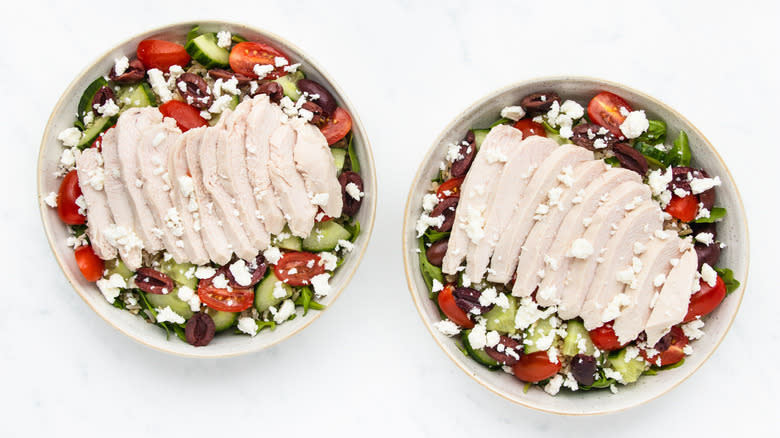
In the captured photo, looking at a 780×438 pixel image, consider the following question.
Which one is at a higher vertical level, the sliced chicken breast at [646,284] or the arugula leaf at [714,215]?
the arugula leaf at [714,215]

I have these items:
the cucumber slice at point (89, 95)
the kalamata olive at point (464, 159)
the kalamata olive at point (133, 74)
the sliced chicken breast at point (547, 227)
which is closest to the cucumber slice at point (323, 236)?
the kalamata olive at point (464, 159)

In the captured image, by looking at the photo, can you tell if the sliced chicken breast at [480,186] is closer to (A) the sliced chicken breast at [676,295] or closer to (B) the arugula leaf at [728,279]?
(A) the sliced chicken breast at [676,295]

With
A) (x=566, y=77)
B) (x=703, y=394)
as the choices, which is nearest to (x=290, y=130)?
(x=566, y=77)

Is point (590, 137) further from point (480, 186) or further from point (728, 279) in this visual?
point (728, 279)

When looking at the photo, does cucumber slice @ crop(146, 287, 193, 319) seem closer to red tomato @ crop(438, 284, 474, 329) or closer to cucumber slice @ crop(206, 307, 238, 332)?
cucumber slice @ crop(206, 307, 238, 332)

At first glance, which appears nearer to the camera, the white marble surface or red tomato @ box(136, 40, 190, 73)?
red tomato @ box(136, 40, 190, 73)

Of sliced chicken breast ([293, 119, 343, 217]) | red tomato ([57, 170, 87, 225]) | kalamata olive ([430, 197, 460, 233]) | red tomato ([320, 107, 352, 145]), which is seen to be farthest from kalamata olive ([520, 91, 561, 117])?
red tomato ([57, 170, 87, 225])

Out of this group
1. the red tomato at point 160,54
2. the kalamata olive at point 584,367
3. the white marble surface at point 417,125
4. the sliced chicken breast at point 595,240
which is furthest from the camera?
the white marble surface at point 417,125
